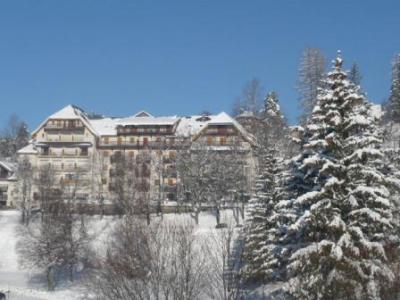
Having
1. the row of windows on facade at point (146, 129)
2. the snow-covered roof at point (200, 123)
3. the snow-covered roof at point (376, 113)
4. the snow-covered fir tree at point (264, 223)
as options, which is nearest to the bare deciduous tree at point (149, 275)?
the snow-covered roof at point (376, 113)

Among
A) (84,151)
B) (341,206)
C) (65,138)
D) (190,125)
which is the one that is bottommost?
(341,206)

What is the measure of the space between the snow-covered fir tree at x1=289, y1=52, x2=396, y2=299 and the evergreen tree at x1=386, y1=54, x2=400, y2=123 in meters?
67.8

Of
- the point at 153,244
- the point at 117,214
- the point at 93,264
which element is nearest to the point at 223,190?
the point at 117,214

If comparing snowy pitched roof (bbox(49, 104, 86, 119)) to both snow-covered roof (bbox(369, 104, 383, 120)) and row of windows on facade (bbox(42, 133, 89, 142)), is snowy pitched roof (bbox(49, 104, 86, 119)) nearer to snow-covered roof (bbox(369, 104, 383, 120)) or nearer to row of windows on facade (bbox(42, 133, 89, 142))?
row of windows on facade (bbox(42, 133, 89, 142))

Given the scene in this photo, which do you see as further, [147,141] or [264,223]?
[147,141]

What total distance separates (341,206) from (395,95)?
75274 mm

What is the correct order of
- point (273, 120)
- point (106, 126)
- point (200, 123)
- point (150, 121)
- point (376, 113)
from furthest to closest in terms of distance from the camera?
point (106, 126)
point (200, 123)
point (150, 121)
point (273, 120)
point (376, 113)

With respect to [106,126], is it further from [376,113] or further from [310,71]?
[376,113]

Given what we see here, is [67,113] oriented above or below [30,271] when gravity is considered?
above

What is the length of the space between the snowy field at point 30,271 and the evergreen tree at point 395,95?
122 feet

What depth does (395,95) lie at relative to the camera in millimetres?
95438

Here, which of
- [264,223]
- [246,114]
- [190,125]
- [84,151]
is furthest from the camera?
[190,125]

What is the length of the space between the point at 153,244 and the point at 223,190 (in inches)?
1920

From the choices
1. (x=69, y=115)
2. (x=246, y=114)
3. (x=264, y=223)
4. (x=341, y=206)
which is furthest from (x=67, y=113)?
(x=341, y=206)
